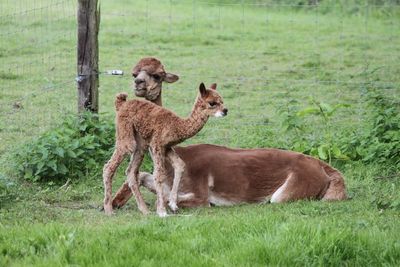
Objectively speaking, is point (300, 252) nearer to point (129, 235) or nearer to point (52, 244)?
point (129, 235)

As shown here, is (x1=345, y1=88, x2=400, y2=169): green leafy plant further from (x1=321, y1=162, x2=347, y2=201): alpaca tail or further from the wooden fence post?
the wooden fence post

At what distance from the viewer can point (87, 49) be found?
10086mm

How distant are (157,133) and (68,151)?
1.80 m

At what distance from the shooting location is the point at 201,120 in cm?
812

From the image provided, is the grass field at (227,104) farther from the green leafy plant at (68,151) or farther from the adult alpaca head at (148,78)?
the adult alpaca head at (148,78)

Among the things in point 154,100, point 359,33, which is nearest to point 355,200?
point 154,100

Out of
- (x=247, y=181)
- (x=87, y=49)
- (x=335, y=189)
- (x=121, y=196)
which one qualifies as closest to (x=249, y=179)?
(x=247, y=181)

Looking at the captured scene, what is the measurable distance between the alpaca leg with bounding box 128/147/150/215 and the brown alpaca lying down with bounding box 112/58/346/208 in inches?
11.3

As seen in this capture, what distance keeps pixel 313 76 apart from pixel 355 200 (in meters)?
7.51

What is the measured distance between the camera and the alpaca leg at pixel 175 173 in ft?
26.9

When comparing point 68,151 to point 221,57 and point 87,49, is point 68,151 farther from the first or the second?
point 221,57

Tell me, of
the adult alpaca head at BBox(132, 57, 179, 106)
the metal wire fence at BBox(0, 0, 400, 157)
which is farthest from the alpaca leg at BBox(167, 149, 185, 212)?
the metal wire fence at BBox(0, 0, 400, 157)

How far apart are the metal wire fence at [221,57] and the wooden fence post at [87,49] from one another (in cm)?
160

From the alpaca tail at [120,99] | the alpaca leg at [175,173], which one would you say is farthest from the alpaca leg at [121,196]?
the alpaca tail at [120,99]
